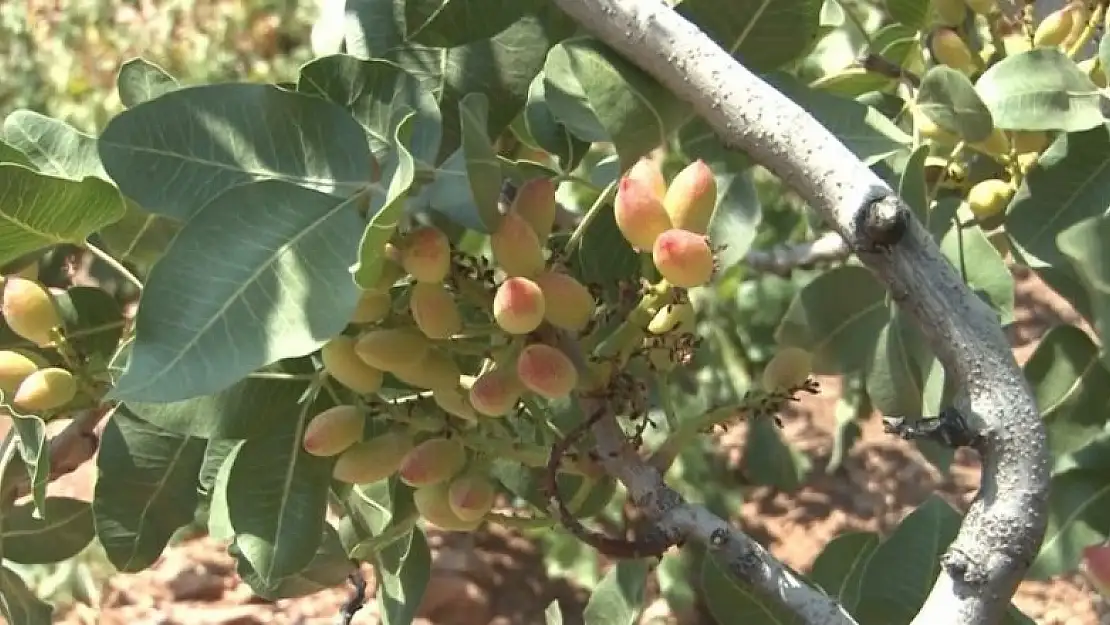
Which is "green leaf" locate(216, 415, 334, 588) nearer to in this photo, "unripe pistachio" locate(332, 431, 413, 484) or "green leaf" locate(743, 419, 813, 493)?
"unripe pistachio" locate(332, 431, 413, 484)

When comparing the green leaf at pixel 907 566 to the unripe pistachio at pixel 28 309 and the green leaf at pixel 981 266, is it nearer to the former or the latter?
the green leaf at pixel 981 266

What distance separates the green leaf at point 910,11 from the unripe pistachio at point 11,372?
2.06 ft

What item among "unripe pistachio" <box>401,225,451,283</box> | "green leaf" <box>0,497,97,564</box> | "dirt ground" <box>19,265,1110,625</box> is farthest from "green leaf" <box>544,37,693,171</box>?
"dirt ground" <box>19,265,1110,625</box>

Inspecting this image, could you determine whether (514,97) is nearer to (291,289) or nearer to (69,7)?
(291,289)

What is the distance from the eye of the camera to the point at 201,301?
49 cm

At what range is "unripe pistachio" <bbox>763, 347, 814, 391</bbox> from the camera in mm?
639

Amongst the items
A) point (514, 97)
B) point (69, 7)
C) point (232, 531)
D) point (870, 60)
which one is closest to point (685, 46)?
point (514, 97)

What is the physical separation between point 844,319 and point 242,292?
51cm

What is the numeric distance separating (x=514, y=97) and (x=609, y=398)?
0.18m

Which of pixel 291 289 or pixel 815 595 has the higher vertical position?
pixel 291 289

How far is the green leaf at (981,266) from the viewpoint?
73 centimetres

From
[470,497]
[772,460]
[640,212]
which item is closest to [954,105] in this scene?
[640,212]

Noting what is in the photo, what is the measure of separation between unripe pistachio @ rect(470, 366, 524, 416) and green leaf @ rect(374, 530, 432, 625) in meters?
0.23

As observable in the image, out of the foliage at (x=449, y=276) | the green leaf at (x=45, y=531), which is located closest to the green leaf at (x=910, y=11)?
the foliage at (x=449, y=276)
